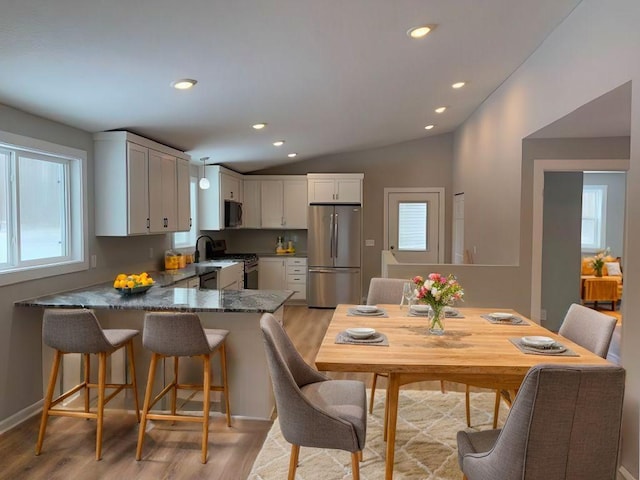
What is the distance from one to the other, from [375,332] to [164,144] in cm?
337

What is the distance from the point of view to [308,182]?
7328 millimetres

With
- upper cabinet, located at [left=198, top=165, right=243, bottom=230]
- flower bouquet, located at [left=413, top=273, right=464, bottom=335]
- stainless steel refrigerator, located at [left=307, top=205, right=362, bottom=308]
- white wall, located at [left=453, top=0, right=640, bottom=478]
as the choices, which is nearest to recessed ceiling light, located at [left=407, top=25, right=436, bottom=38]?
white wall, located at [left=453, top=0, right=640, bottom=478]

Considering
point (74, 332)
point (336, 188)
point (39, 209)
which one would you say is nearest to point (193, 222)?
point (336, 188)

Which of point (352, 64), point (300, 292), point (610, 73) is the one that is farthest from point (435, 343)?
point (300, 292)

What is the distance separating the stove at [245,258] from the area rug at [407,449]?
Answer: 3.60 m

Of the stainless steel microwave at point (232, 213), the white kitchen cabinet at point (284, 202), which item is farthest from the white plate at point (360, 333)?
the white kitchen cabinet at point (284, 202)

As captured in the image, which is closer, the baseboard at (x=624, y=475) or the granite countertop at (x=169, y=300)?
the baseboard at (x=624, y=475)

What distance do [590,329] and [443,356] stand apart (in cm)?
99

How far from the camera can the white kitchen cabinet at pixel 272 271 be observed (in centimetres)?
745

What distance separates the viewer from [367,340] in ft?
7.63

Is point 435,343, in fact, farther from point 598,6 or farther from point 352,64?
point 598,6

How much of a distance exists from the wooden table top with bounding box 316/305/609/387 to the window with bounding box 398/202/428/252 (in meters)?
5.27

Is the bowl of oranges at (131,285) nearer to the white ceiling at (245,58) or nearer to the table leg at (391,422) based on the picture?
the white ceiling at (245,58)

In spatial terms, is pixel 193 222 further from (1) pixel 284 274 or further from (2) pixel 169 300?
(2) pixel 169 300
